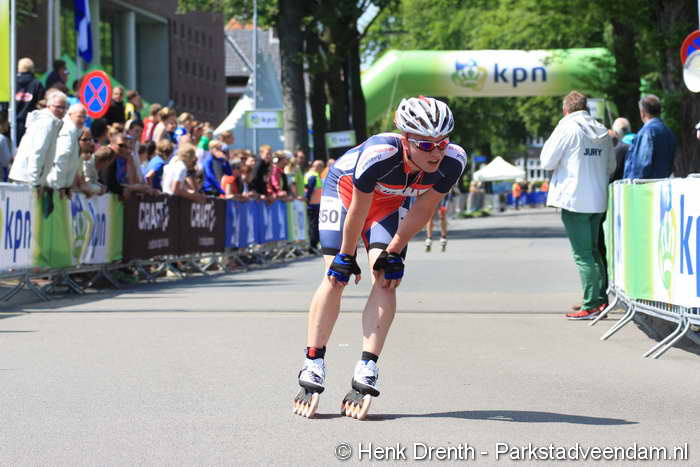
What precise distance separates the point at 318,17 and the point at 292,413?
94.8 feet

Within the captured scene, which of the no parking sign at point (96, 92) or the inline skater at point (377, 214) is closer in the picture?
the inline skater at point (377, 214)

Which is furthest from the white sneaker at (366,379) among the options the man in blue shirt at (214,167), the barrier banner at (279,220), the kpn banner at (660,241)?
the barrier banner at (279,220)

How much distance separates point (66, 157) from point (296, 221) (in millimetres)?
12805

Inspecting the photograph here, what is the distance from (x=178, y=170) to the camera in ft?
61.3

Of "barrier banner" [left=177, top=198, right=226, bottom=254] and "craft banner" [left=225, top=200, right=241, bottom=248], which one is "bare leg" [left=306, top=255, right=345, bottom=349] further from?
"craft banner" [left=225, top=200, right=241, bottom=248]

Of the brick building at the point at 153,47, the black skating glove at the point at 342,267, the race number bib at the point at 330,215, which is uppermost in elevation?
the brick building at the point at 153,47

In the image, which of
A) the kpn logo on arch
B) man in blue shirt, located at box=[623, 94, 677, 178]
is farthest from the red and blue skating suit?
the kpn logo on arch

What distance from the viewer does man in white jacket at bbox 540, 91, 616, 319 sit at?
479 inches

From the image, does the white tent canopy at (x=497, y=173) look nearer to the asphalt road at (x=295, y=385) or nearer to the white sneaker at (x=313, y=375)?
the asphalt road at (x=295, y=385)

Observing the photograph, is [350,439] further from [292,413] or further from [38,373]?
[38,373]

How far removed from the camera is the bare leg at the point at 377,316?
6.80 meters

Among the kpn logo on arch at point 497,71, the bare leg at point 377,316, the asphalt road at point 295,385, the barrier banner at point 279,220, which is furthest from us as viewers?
the kpn logo on arch at point 497,71

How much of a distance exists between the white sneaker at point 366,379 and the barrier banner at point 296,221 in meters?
19.5

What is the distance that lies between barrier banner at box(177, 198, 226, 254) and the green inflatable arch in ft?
58.5
